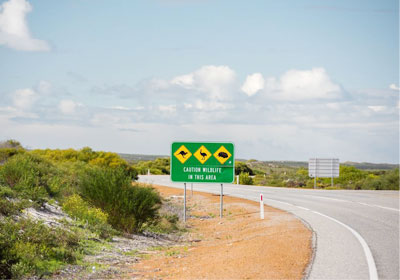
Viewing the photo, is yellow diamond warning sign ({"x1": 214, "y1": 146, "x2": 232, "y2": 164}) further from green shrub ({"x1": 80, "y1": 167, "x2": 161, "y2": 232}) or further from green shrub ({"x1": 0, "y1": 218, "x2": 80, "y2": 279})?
green shrub ({"x1": 0, "y1": 218, "x2": 80, "y2": 279})

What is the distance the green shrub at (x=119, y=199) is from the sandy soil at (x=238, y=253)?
1.85 m

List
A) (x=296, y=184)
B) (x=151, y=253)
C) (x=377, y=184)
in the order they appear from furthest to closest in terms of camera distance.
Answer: (x=296, y=184), (x=377, y=184), (x=151, y=253)

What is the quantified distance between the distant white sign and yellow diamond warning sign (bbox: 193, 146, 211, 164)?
78.5 ft

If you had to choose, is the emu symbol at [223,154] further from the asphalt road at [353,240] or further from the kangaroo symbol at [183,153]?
the asphalt road at [353,240]

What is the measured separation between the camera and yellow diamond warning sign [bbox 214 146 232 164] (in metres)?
20.4

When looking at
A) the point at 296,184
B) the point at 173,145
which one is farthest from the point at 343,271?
the point at 296,184

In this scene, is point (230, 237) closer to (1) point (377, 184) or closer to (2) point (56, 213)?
(2) point (56, 213)

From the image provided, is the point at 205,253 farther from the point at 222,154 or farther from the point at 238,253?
the point at 222,154

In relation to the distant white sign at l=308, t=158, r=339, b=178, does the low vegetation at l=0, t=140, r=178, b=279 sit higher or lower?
lower

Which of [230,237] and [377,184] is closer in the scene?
[230,237]

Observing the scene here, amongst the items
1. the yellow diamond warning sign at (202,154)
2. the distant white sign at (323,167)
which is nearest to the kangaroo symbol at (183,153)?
the yellow diamond warning sign at (202,154)

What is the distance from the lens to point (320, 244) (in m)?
12.6

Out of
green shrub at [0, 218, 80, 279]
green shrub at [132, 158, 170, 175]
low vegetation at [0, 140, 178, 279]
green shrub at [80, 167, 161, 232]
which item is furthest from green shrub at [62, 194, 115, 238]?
green shrub at [132, 158, 170, 175]

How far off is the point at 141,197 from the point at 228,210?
946cm
